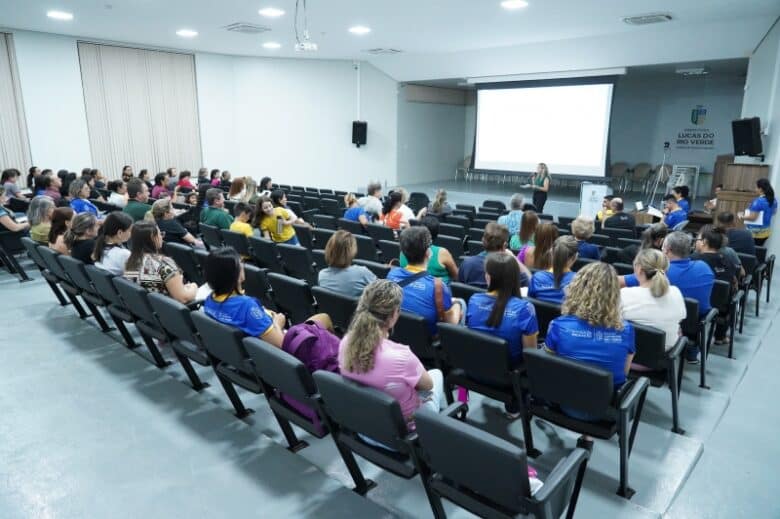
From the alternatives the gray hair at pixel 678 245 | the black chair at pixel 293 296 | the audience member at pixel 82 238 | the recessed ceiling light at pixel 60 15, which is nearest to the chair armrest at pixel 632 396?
the gray hair at pixel 678 245

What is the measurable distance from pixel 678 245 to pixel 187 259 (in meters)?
4.52

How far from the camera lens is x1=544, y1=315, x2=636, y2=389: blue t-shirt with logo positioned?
2.42 m

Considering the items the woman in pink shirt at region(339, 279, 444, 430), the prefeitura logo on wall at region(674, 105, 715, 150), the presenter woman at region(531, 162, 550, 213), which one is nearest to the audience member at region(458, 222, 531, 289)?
the woman in pink shirt at region(339, 279, 444, 430)

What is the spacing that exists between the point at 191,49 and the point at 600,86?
1122 centimetres

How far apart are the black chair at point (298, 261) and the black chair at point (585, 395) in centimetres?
291

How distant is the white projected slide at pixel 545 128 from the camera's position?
1205 cm

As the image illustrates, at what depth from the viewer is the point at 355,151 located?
16.2 m

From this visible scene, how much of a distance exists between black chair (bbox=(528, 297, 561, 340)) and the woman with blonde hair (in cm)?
43

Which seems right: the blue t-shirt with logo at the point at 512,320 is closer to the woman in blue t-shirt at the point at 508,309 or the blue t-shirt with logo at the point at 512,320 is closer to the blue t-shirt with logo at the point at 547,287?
the woman in blue t-shirt at the point at 508,309

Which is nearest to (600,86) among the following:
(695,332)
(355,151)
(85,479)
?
(355,151)

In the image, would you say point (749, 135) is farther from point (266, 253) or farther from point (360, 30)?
point (266, 253)

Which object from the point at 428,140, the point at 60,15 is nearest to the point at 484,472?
the point at 60,15

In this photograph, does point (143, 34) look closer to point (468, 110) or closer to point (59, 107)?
point (59, 107)

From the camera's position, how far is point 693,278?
3662 mm
